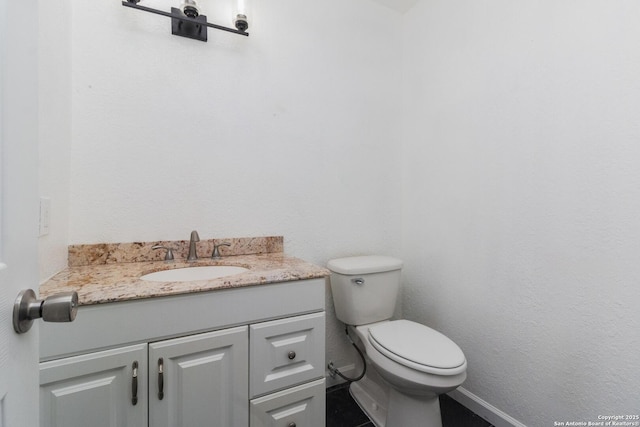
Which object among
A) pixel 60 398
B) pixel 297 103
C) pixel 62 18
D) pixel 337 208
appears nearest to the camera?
pixel 60 398

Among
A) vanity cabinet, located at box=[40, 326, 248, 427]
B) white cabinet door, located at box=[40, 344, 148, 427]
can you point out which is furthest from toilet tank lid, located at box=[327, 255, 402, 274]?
white cabinet door, located at box=[40, 344, 148, 427]

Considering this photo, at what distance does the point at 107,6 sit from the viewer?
3.73 feet

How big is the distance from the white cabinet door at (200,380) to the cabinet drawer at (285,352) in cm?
4

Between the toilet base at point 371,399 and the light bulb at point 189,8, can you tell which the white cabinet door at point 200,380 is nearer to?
the toilet base at point 371,399

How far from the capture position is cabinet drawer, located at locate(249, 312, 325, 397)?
3.11 ft

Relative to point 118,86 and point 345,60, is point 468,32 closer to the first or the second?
point 345,60

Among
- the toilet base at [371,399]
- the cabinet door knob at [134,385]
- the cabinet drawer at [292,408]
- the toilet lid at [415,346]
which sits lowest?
the toilet base at [371,399]

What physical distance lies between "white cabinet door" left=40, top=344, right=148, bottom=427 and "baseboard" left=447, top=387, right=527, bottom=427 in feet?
4.71

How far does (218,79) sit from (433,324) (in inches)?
69.4

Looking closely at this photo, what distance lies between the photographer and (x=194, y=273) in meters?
1.16

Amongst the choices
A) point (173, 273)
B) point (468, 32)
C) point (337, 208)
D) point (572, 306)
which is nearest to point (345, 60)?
point (468, 32)

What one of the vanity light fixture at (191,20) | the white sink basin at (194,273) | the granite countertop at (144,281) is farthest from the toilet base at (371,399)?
the vanity light fixture at (191,20)

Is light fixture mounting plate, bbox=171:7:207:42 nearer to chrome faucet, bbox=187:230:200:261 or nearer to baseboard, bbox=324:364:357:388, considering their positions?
chrome faucet, bbox=187:230:200:261

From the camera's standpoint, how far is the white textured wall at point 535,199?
95cm
